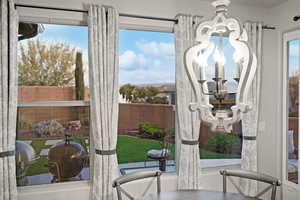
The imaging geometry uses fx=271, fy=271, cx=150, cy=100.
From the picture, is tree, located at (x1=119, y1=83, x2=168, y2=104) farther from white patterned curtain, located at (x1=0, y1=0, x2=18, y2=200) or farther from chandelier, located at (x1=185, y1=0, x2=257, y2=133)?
chandelier, located at (x1=185, y1=0, x2=257, y2=133)

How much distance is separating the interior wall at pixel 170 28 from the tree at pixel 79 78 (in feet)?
1.32

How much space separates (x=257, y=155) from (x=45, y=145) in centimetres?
254

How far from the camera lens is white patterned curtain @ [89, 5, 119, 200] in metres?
2.71

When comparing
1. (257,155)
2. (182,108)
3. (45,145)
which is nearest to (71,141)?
(45,145)

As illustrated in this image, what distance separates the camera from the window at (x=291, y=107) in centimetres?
322

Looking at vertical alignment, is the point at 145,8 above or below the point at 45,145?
above

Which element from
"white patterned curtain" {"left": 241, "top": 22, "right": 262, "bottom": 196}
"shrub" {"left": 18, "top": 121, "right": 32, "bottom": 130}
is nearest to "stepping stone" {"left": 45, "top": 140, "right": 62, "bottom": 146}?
"shrub" {"left": 18, "top": 121, "right": 32, "bottom": 130}

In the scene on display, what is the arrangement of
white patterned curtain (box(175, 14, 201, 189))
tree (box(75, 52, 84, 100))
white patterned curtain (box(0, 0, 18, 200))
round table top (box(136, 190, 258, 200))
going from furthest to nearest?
1. white patterned curtain (box(175, 14, 201, 189))
2. tree (box(75, 52, 84, 100))
3. white patterned curtain (box(0, 0, 18, 200))
4. round table top (box(136, 190, 258, 200))

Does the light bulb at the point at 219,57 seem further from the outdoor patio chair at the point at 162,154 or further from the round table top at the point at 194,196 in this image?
the outdoor patio chair at the point at 162,154

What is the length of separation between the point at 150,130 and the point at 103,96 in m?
0.76

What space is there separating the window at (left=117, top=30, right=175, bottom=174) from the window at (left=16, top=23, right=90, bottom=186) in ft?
1.39

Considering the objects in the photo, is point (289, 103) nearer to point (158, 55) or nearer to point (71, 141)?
point (158, 55)

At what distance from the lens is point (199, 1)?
3207mm

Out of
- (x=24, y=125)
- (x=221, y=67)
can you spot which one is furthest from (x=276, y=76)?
(x=24, y=125)
